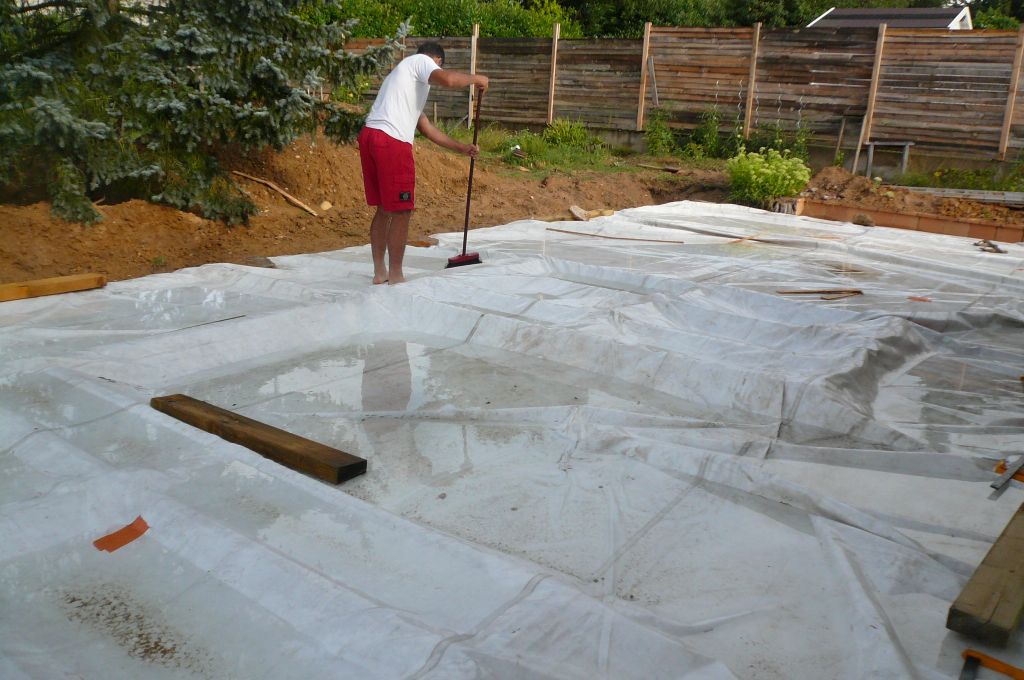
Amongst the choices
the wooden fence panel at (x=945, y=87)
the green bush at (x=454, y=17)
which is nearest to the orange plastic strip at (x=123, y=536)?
the wooden fence panel at (x=945, y=87)

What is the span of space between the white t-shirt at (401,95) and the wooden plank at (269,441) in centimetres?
206

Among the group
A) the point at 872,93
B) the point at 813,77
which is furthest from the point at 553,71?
the point at 872,93

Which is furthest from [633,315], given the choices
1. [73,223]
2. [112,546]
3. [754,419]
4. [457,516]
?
[73,223]

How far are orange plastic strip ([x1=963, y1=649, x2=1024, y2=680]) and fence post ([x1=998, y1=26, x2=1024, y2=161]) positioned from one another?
9.70 metres

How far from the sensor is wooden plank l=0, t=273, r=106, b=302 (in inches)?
139

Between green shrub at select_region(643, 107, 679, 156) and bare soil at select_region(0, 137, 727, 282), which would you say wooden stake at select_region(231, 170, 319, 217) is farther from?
green shrub at select_region(643, 107, 679, 156)

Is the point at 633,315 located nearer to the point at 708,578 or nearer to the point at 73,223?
the point at 708,578

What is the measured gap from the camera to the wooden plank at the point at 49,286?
11.5ft

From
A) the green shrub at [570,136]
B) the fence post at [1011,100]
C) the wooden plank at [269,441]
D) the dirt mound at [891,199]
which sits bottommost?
the wooden plank at [269,441]

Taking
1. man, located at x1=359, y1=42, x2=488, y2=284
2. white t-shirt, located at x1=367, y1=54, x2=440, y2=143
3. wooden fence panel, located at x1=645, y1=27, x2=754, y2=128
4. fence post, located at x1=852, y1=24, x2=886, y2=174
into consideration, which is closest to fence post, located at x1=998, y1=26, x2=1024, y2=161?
fence post, located at x1=852, y1=24, x2=886, y2=174

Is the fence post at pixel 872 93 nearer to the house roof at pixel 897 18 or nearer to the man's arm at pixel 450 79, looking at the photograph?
the man's arm at pixel 450 79

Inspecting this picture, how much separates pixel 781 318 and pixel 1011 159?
7.41m

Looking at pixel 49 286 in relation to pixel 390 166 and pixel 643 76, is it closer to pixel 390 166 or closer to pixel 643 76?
pixel 390 166

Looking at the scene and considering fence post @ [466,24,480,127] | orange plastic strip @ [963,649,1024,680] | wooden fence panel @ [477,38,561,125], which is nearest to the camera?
orange plastic strip @ [963,649,1024,680]
